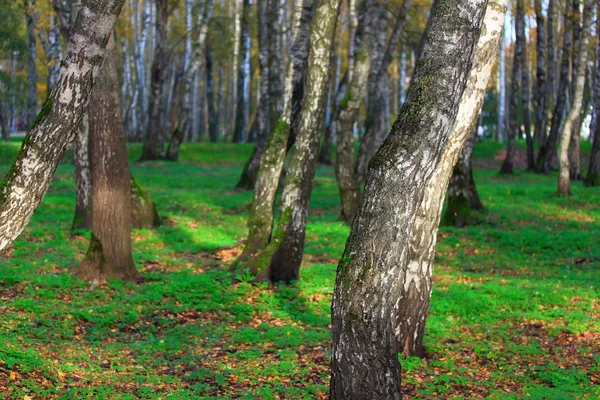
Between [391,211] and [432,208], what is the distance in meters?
2.39

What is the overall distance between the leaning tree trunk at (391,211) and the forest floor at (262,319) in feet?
4.85

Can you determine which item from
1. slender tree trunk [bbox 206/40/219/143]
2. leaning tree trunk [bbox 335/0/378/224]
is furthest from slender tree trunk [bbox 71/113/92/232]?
slender tree trunk [bbox 206/40/219/143]

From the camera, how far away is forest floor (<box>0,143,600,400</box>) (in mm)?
7066

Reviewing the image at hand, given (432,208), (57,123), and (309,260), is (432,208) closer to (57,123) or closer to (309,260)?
(57,123)

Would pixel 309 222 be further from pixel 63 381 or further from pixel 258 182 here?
pixel 63 381

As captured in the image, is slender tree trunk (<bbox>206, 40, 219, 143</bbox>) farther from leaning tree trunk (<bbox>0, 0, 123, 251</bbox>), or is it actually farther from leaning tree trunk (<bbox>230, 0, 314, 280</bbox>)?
leaning tree trunk (<bbox>0, 0, 123, 251</bbox>)

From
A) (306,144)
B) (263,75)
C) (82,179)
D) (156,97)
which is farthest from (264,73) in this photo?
(306,144)

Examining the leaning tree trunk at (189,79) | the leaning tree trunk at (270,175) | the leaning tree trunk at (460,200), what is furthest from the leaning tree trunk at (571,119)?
the leaning tree trunk at (189,79)

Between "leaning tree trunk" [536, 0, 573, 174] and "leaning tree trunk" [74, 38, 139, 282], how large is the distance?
1919 centimetres

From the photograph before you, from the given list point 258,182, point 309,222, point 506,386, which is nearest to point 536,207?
point 309,222

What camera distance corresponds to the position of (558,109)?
1057 inches

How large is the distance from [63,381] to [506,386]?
4.12 m

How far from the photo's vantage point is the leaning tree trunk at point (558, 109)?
85.4 ft

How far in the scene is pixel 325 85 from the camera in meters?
10.8
